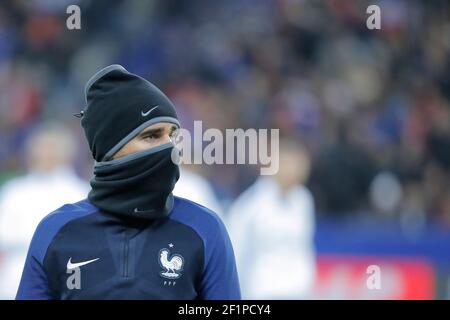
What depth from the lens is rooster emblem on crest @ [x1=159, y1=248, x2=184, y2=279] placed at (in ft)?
9.22

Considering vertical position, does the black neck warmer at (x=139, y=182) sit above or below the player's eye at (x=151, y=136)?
below

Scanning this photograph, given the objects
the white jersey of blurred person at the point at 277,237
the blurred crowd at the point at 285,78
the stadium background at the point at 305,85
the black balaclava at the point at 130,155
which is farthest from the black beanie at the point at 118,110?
the blurred crowd at the point at 285,78

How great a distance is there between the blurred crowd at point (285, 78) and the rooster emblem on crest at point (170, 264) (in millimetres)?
6422

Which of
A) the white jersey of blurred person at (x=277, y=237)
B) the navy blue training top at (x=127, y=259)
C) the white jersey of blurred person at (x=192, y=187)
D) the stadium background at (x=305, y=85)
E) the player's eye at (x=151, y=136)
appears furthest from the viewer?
the stadium background at (x=305, y=85)

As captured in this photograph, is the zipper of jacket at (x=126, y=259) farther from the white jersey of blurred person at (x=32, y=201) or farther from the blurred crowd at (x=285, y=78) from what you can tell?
the blurred crowd at (x=285, y=78)

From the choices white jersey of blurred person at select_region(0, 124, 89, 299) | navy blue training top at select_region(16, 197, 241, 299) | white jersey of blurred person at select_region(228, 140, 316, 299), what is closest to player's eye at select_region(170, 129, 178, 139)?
navy blue training top at select_region(16, 197, 241, 299)

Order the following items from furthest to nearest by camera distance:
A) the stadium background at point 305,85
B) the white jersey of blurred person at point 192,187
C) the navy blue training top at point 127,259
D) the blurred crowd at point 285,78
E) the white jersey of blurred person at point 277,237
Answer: the blurred crowd at point 285,78
the stadium background at point 305,85
the white jersey of blurred person at point 192,187
the white jersey of blurred person at point 277,237
the navy blue training top at point 127,259

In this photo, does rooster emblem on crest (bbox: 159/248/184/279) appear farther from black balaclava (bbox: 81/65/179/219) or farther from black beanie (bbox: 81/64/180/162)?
black beanie (bbox: 81/64/180/162)

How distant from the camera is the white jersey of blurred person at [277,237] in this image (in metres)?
7.51

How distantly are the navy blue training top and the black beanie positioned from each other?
0.21 meters

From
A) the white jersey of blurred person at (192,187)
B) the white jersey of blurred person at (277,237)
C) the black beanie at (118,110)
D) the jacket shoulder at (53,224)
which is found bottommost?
the white jersey of blurred person at (277,237)

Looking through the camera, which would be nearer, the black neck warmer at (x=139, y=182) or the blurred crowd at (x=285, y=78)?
the black neck warmer at (x=139, y=182)
